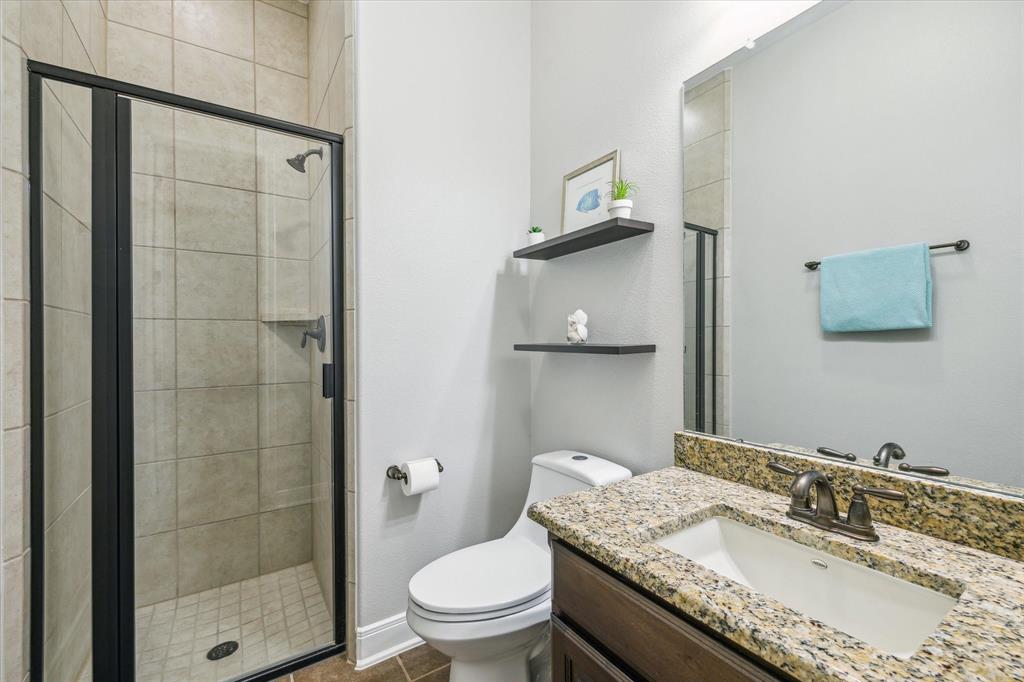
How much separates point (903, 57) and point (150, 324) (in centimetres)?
202

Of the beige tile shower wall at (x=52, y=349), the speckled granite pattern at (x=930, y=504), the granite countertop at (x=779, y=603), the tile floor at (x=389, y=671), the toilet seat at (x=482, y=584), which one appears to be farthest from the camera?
the tile floor at (x=389, y=671)

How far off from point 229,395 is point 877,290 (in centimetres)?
186

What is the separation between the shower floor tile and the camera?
1.38 metres

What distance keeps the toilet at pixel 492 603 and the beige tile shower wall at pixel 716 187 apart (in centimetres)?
45

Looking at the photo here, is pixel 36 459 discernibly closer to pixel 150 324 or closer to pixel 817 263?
pixel 150 324

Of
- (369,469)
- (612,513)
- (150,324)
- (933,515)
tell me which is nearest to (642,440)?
(612,513)

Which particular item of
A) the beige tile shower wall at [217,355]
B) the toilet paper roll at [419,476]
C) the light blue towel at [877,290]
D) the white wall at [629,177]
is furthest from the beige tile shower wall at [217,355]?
the light blue towel at [877,290]

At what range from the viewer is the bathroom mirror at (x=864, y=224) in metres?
0.78

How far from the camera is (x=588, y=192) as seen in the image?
1640 mm

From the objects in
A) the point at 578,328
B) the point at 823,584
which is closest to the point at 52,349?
the point at 578,328

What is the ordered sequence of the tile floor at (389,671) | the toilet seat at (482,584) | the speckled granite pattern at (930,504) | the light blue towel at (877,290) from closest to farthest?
the speckled granite pattern at (930,504), the light blue towel at (877,290), the toilet seat at (482,584), the tile floor at (389,671)

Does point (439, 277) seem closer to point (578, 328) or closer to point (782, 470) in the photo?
point (578, 328)

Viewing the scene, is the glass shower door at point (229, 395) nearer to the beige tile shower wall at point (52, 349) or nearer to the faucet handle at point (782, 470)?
the beige tile shower wall at point (52, 349)

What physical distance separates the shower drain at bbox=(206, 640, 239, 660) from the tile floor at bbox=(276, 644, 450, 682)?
202 mm
